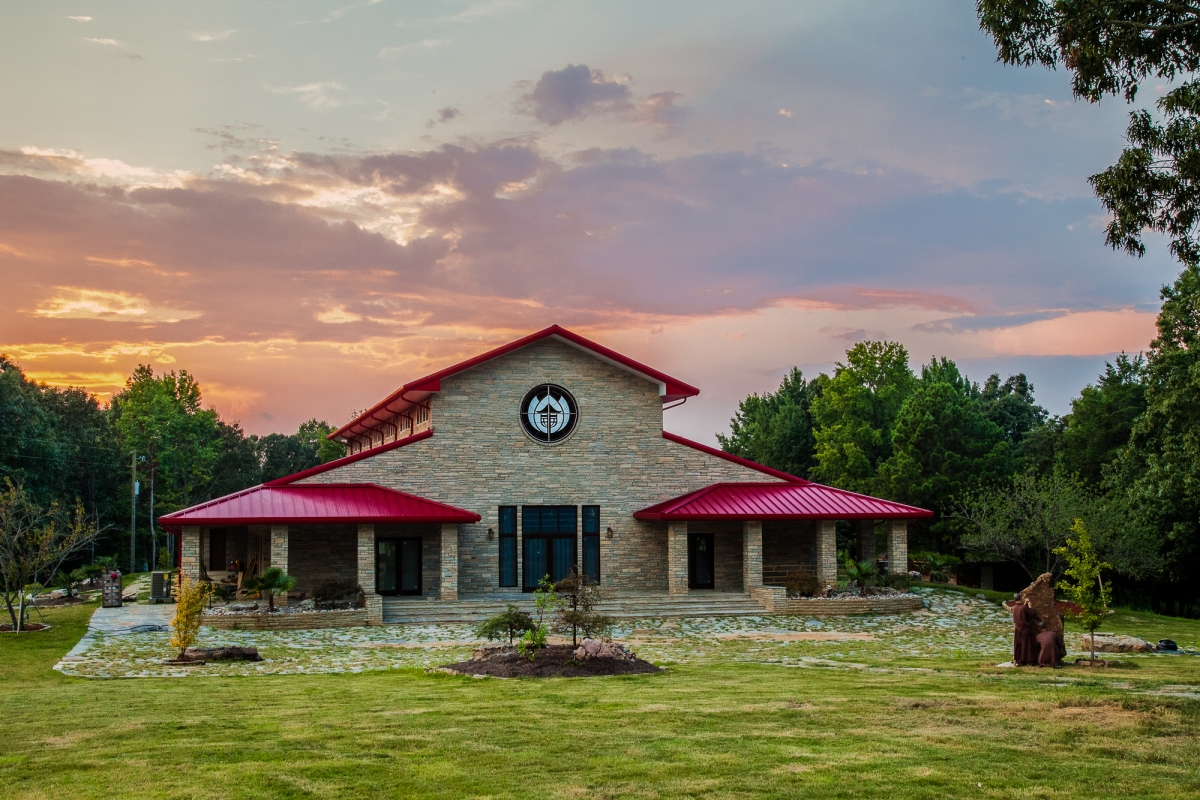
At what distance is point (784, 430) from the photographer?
6500 centimetres

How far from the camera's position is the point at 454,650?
2125 centimetres

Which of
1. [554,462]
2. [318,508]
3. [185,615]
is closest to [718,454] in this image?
[554,462]

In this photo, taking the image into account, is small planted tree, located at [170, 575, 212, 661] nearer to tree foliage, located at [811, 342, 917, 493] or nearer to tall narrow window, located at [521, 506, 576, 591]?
tall narrow window, located at [521, 506, 576, 591]

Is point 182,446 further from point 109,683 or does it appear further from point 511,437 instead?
point 109,683

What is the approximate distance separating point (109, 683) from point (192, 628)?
3191 mm

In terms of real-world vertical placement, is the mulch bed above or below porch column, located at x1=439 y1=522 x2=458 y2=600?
below

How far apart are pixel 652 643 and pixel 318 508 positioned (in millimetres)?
10805

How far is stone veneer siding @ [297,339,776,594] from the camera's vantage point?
102ft

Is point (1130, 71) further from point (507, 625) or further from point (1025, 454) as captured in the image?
point (1025, 454)

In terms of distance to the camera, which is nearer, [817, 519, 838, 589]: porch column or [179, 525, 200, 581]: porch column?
[179, 525, 200, 581]: porch column

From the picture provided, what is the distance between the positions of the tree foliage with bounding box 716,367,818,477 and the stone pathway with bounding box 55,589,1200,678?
32024mm

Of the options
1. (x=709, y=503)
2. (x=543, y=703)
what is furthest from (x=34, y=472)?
(x=543, y=703)

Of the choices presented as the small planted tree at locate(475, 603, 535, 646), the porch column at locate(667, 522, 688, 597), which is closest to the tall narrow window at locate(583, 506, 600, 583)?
the porch column at locate(667, 522, 688, 597)

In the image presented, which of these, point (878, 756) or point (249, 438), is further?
point (249, 438)
